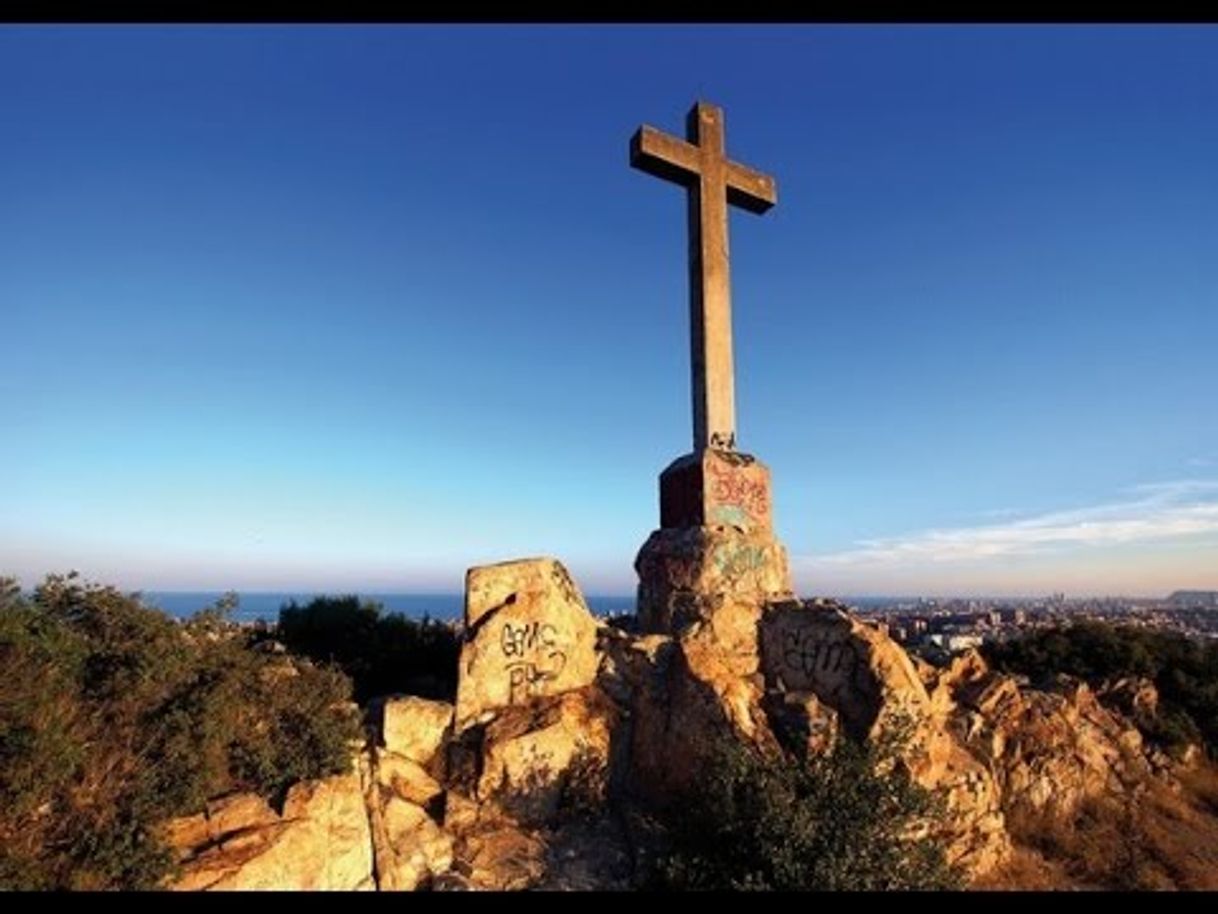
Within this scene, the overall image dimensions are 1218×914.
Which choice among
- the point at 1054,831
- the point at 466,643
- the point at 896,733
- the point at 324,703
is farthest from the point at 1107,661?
the point at 324,703

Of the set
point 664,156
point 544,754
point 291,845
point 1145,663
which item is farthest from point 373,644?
point 1145,663

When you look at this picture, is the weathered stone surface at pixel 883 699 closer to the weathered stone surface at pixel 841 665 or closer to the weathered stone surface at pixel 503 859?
the weathered stone surface at pixel 841 665

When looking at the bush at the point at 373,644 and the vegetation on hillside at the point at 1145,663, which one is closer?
the bush at the point at 373,644

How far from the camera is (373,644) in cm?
1284

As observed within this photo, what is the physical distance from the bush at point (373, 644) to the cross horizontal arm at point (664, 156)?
9.09m

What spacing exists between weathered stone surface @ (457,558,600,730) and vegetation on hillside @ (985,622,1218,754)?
1042cm

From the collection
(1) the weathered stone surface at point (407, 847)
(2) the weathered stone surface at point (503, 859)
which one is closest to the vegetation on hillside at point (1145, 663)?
(2) the weathered stone surface at point (503, 859)

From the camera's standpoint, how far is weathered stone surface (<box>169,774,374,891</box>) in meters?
7.25

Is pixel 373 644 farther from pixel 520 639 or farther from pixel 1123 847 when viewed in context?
pixel 1123 847

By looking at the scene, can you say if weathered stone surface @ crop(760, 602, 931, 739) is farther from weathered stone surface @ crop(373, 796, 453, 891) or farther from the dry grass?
weathered stone surface @ crop(373, 796, 453, 891)

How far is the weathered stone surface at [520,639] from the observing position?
10.5 meters

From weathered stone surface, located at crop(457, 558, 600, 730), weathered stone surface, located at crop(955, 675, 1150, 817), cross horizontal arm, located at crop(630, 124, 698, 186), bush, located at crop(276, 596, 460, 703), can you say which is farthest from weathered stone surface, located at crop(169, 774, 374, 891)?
cross horizontal arm, located at crop(630, 124, 698, 186)

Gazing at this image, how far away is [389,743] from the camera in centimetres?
966
